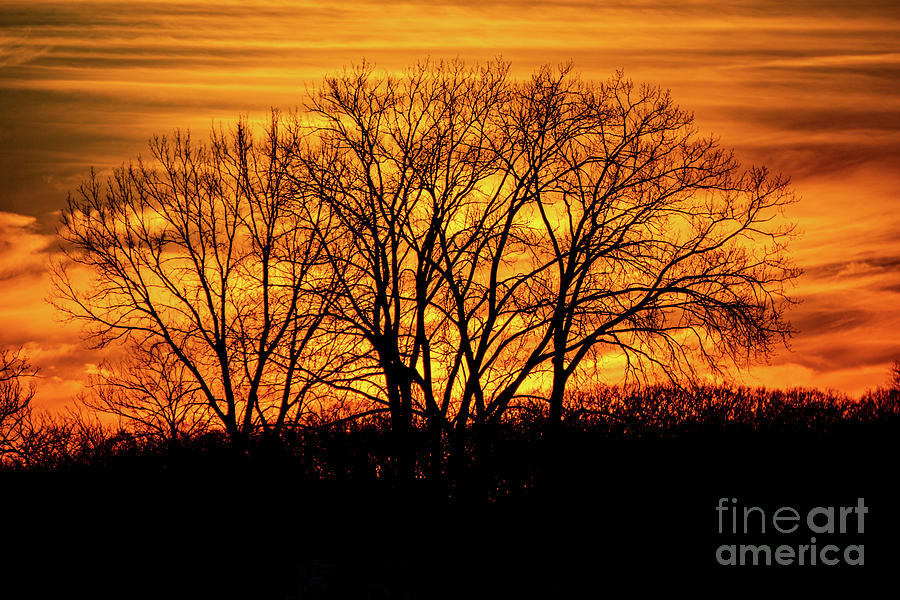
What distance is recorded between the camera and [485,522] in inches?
1063

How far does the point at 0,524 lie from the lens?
91.2ft

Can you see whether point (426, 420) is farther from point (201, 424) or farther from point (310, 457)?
point (201, 424)

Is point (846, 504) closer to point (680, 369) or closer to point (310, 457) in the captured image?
point (680, 369)

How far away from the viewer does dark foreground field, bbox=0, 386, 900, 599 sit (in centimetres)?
2541

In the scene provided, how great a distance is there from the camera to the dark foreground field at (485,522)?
2541 centimetres

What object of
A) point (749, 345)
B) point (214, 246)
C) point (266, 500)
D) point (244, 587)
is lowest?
point (244, 587)

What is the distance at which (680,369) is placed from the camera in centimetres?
2730

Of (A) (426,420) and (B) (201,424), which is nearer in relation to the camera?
(A) (426,420)

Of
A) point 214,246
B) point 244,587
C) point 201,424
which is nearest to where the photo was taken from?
point 244,587

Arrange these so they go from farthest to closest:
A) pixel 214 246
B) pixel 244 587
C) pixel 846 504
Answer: pixel 214 246
pixel 846 504
pixel 244 587

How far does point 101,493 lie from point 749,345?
696 inches

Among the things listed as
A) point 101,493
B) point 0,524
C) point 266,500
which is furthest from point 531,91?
point 0,524

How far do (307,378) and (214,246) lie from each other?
8.28m

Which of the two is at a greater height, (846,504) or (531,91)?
(531,91)
